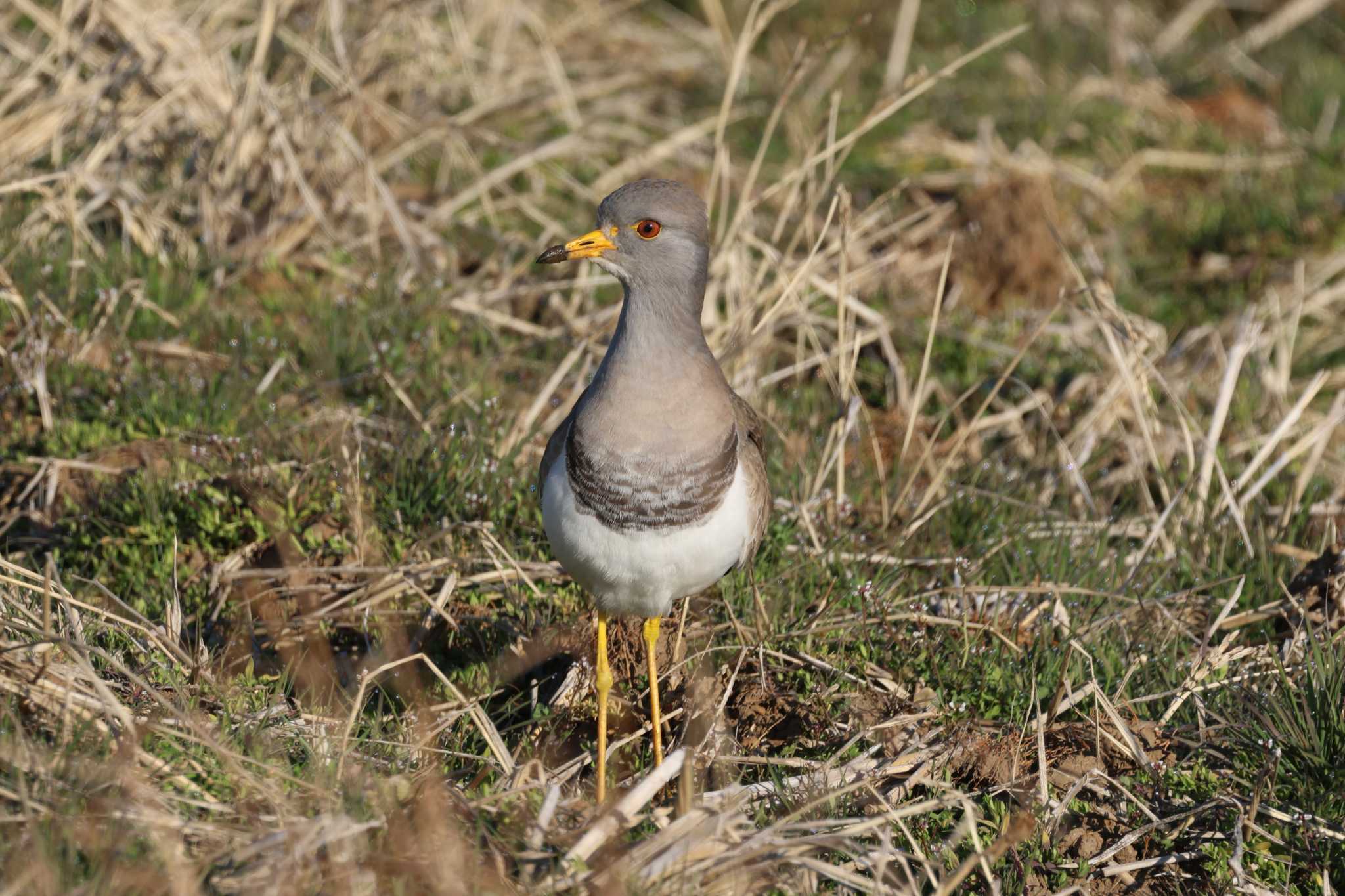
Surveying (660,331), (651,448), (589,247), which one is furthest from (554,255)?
(651,448)

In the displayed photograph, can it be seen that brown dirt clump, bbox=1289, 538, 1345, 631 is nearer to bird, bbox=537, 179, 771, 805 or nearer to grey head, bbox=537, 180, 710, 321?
bird, bbox=537, 179, 771, 805

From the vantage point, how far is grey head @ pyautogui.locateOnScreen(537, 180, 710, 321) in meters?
4.24

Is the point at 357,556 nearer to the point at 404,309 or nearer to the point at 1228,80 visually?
the point at 404,309

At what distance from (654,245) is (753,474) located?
0.76m

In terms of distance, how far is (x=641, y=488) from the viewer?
4.05 m

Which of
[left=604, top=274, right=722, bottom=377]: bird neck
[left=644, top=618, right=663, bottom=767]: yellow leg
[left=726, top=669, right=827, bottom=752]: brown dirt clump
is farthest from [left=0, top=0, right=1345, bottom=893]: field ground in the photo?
[left=604, top=274, right=722, bottom=377]: bird neck

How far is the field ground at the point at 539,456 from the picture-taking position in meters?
3.77

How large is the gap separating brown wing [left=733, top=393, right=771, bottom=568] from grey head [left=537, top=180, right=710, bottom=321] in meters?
0.44

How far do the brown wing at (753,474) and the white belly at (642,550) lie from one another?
0.20 ft

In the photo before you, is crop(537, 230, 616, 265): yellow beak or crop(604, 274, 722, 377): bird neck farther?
crop(537, 230, 616, 265): yellow beak

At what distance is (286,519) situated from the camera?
205 inches

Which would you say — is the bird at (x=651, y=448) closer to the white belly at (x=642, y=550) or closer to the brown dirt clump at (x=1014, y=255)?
the white belly at (x=642, y=550)

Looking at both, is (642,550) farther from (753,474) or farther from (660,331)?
(660,331)

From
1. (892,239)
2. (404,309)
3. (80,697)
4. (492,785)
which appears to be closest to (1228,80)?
(892,239)
